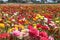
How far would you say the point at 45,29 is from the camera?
2.64m

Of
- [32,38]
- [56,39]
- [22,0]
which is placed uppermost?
[32,38]

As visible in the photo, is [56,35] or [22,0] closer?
[56,35]

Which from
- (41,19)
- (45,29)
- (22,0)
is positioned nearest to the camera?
(45,29)

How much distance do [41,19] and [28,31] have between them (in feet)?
3.90

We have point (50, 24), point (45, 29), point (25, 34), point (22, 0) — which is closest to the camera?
point (25, 34)

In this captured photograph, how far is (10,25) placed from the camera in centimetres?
287

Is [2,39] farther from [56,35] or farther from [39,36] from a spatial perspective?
[56,35]

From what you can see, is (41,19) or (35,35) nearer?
(35,35)

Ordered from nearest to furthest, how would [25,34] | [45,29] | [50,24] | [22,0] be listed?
1. [25,34]
2. [45,29]
3. [50,24]
4. [22,0]

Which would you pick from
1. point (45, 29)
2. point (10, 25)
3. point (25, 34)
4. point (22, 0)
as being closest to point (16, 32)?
point (25, 34)

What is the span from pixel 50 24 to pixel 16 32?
87cm

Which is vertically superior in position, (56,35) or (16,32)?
(16,32)

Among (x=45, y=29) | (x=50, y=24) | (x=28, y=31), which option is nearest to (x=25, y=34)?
(x=28, y=31)

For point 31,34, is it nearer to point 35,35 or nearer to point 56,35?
point 35,35
